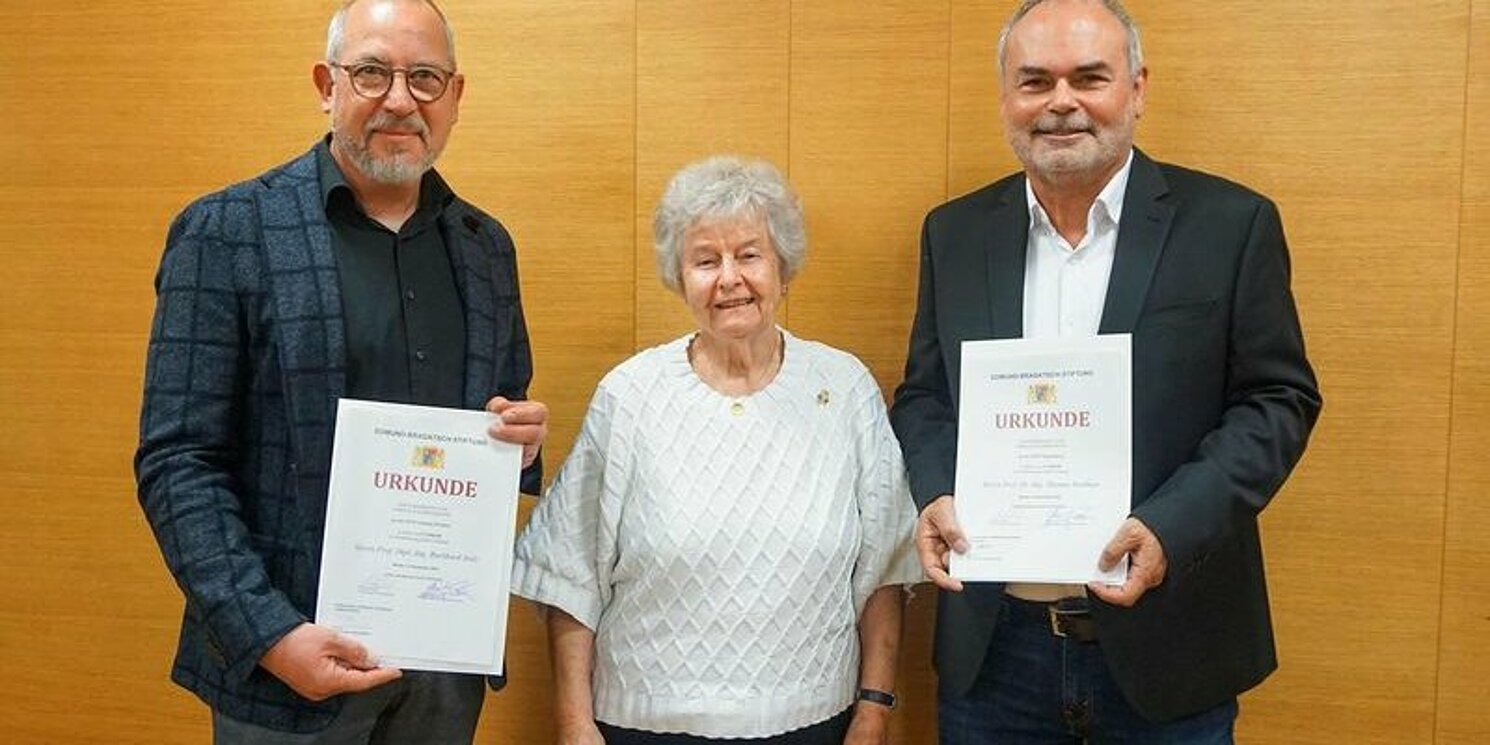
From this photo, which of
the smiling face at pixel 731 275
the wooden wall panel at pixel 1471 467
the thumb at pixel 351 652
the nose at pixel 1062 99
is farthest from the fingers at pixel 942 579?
the wooden wall panel at pixel 1471 467

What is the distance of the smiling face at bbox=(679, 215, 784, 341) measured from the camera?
81.8 inches

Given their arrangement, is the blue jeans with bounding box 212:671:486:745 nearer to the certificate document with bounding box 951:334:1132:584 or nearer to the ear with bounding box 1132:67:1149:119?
the certificate document with bounding box 951:334:1132:584

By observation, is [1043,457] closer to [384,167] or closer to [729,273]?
[729,273]

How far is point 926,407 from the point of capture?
7.08 ft

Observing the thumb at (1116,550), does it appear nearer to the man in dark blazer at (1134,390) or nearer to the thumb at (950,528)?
the man in dark blazer at (1134,390)

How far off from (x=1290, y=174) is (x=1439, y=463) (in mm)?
636

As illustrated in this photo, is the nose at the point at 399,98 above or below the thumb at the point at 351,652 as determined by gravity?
above

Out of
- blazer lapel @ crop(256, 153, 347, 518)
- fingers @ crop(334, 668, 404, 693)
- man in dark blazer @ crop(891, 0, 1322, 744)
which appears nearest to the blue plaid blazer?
blazer lapel @ crop(256, 153, 347, 518)

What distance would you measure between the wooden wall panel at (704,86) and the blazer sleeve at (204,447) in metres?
1.07

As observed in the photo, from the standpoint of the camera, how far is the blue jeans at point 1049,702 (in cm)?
196

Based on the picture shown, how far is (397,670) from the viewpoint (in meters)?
1.79

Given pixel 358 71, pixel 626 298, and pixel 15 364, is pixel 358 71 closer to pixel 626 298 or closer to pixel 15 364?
pixel 626 298

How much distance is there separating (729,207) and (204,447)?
0.91 meters
